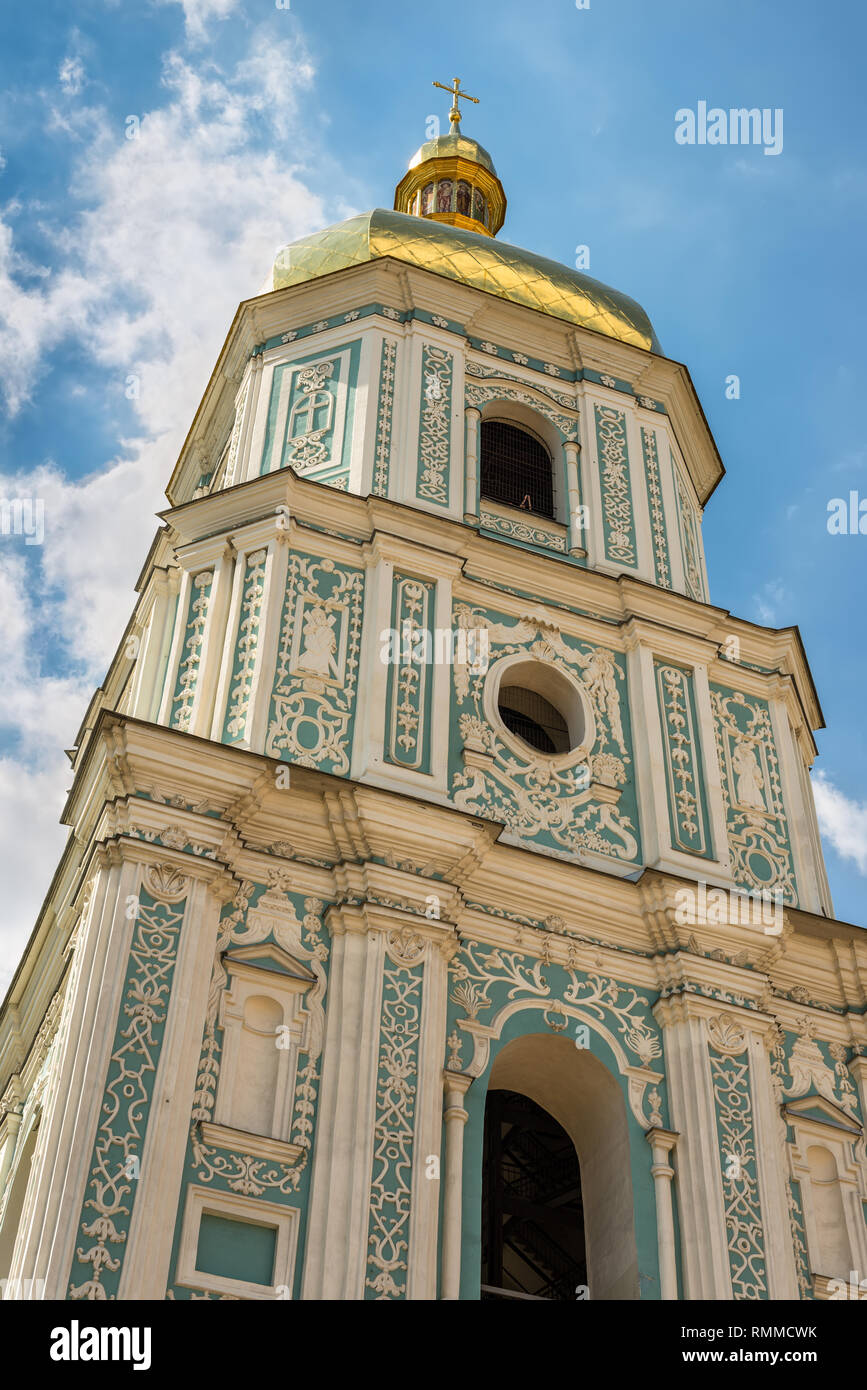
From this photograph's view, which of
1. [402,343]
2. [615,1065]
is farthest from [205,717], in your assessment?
[402,343]

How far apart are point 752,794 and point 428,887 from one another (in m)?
3.91

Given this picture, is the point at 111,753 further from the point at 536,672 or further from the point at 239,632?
the point at 536,672

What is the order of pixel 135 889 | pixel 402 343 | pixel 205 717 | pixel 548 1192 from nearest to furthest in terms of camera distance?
pixel 135 889
pixel 205 717
pixel 548 1192
pixel 402 343

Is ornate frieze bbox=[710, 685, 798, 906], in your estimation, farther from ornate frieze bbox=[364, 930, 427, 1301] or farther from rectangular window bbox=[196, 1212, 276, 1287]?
rectangular window bbox=[196, 1212, 276, 1287]

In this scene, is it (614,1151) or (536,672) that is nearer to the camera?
(614,1151)

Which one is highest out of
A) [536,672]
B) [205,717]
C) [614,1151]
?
[536,672]

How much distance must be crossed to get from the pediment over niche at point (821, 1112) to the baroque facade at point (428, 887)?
0.03 m

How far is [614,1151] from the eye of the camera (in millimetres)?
14109

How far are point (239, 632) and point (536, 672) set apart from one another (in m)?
2.70

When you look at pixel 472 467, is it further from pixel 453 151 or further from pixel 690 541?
pixel 453 151

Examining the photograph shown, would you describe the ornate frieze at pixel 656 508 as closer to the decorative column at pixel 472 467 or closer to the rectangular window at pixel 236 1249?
the decorative column at pixel 472 467

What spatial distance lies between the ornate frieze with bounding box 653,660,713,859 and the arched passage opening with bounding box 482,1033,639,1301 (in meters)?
2.26

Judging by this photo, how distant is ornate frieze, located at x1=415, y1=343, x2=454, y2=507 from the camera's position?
17750 mm

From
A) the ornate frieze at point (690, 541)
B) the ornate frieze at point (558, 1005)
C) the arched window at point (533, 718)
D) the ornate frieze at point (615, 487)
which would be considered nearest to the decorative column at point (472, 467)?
the ornate frieze at point (615, 487)
